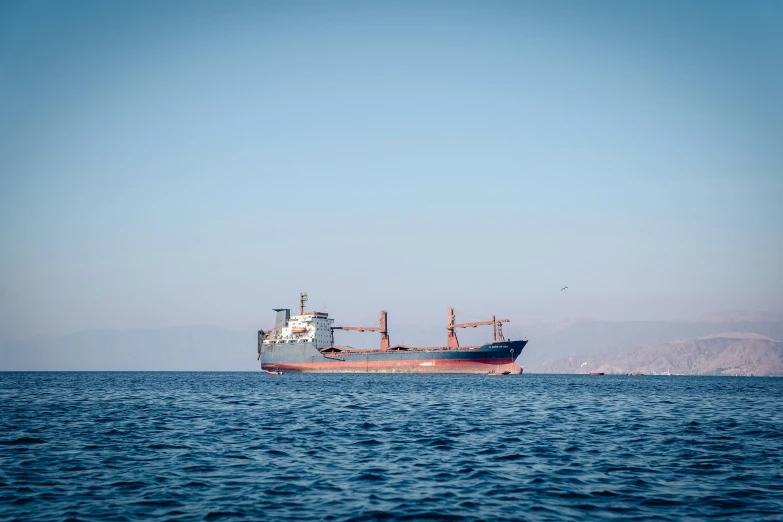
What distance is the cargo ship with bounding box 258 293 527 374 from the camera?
10212 centimetres

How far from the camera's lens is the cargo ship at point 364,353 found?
102125mm

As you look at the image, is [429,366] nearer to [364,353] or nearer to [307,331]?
[364,353]

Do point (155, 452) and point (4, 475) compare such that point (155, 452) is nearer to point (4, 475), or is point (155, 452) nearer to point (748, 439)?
point (4, 475)

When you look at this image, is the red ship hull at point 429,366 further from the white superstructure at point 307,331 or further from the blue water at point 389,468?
the blue water at point 389,468

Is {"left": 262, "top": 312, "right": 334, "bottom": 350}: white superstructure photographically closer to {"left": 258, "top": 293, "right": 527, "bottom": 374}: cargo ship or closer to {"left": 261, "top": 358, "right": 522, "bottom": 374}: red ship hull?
{"left": 258, "top": 293, "right": 527, "bottom": 374}: cargo ship

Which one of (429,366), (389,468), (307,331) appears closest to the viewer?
(389,468)

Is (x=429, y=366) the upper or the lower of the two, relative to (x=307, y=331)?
lower

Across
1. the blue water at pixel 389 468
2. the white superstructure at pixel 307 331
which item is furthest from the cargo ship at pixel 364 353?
the blue water at pixel 389 468

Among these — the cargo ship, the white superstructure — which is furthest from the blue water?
the white superstructure

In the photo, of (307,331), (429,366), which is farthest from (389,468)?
(307,331)

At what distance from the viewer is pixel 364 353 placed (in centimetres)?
10925

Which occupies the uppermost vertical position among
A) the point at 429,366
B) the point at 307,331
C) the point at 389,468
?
the point at 307,331

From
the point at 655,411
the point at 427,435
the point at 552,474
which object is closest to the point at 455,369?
the point at 655,411

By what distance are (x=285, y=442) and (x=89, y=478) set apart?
725cm
